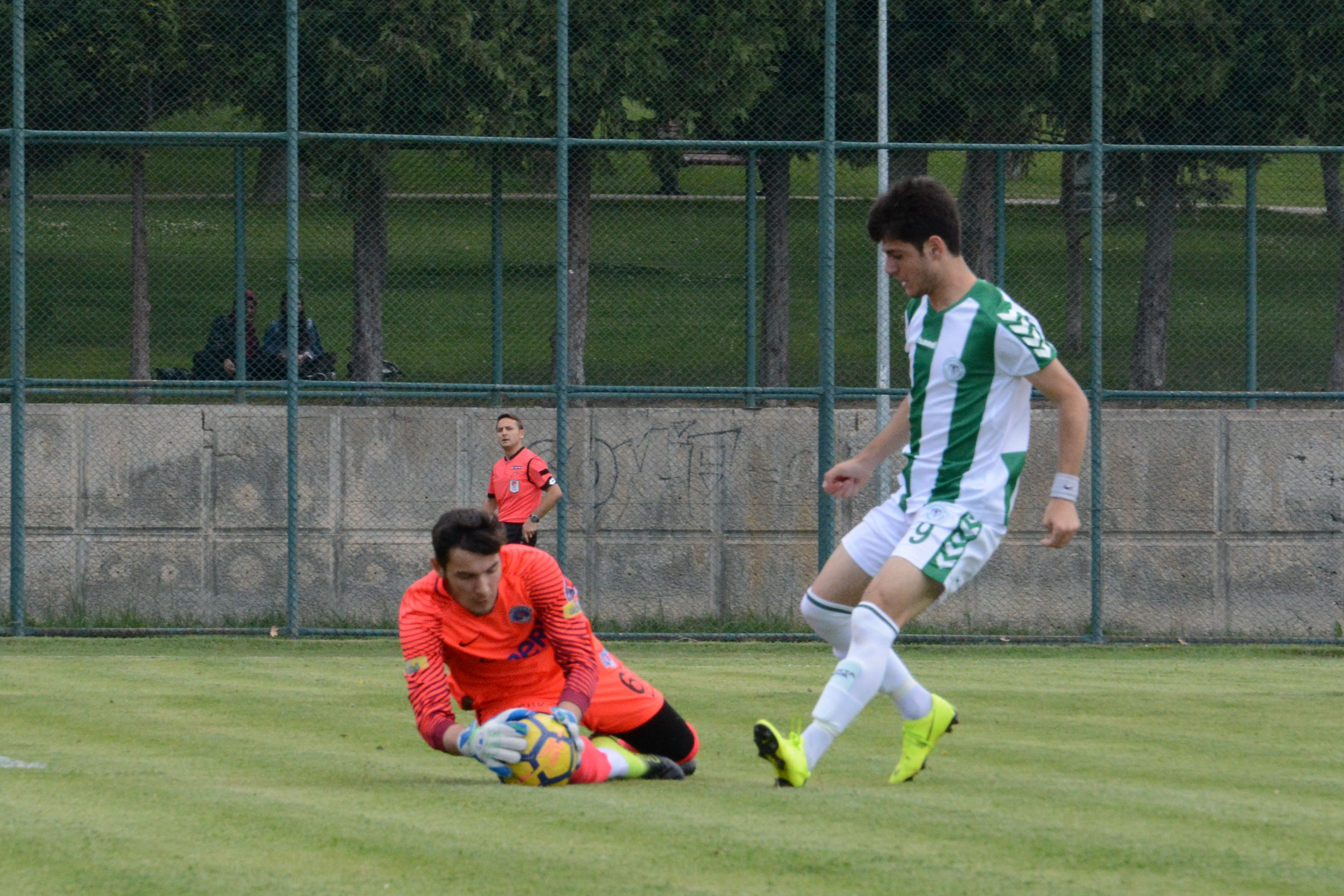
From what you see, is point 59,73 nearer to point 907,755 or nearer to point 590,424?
point 590,424

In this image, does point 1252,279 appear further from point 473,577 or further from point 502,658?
point 473,577

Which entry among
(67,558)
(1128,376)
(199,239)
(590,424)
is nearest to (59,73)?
(199,239)

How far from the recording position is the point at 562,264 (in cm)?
1216

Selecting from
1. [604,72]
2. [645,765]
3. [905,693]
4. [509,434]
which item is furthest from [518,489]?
[905,693]

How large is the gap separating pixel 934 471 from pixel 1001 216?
7.87 metres

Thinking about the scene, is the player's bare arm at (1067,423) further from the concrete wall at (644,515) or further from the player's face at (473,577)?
the concrete wall at (644,515)

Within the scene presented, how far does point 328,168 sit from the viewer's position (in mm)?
12492

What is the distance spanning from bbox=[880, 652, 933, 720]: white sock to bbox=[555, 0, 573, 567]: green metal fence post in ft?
21.8

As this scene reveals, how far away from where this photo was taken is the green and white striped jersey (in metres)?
5.23

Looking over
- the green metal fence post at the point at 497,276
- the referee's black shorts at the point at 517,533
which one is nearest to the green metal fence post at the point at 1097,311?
the referee's black shorts at the point at 517,533

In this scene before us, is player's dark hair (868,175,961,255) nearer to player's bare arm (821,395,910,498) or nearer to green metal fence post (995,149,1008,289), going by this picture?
player's bare arm (821,395,910,498)

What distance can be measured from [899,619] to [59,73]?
378 inches

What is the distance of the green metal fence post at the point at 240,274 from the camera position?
1248cm

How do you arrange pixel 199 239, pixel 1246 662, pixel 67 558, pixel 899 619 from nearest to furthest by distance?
pixel 899 619, pixel 1246 662, pixel 67 558, pixel 199 239
